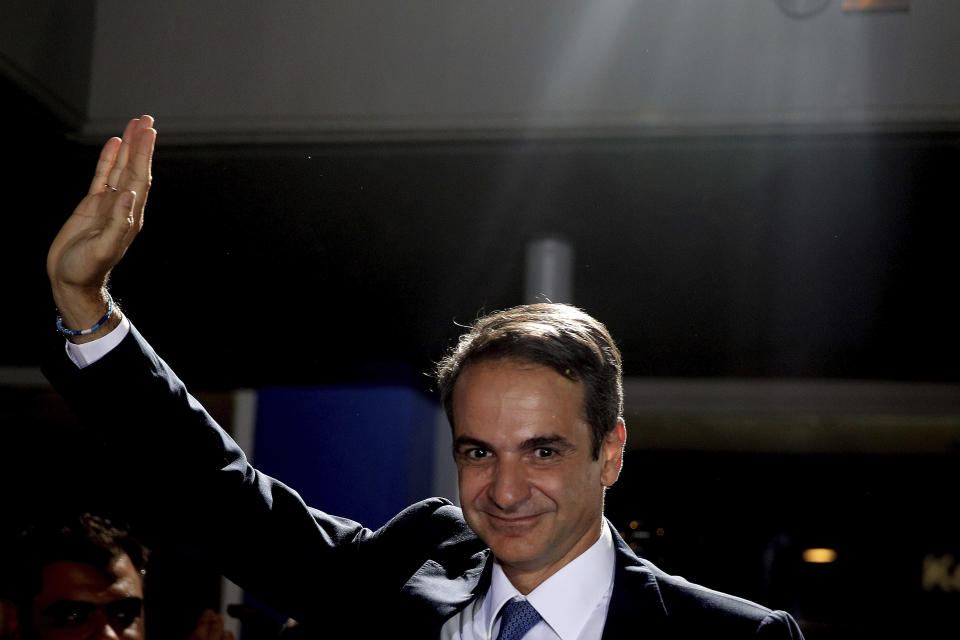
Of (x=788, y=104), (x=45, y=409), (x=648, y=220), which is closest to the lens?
(x=788, y=104)

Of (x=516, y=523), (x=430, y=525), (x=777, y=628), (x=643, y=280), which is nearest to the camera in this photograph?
(x=777, y=628)

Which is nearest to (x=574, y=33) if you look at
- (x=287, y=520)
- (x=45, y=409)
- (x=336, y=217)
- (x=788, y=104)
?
(x=788, y=104)

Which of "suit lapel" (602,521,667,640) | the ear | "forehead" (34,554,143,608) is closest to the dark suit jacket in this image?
"suit lapel" (602,521,667,640)

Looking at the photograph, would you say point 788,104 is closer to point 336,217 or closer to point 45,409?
point 336,217

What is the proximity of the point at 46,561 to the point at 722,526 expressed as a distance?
423 centimetres

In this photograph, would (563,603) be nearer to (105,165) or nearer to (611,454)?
(611,454)

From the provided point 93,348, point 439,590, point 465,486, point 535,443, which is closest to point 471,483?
point 465,486

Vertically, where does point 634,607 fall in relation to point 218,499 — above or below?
below

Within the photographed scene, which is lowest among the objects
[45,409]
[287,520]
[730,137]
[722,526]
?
[287,520]

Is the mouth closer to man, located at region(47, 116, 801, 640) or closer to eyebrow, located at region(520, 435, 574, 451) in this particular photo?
man, located at region(47, 116, 801, 640)

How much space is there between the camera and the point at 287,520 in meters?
1.85

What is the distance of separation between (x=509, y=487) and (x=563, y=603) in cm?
21

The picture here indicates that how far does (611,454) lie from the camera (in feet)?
6.11

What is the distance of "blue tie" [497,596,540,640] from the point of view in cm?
170
